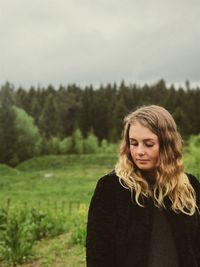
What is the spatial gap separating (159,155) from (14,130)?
59901 mm

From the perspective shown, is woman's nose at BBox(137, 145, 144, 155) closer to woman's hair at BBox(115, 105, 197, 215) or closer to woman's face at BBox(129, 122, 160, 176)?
woman's face at BBox(129, 122, 160, 176)

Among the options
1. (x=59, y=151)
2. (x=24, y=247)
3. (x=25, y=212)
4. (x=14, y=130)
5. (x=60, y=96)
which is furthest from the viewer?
(x=60, y=96)

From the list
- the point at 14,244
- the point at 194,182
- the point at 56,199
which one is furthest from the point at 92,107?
the point at 194,182

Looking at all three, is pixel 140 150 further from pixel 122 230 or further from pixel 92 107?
pixel 92 107

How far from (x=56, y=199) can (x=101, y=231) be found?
95.0 ft

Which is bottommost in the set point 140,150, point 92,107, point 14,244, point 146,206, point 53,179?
point 53,179

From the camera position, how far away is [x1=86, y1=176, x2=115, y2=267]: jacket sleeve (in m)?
2.77

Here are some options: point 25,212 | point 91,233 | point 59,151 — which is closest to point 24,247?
point 25,212

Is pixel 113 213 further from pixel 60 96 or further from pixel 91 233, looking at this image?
pixel 60 96

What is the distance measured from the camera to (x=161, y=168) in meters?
2.89

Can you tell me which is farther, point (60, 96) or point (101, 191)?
point (60, 96)

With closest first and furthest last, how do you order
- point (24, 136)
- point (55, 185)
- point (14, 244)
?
point (14, 244) → point (55, 185) → point (24, 136)

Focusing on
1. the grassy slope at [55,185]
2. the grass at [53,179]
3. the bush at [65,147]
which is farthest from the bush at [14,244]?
the bush at [65,147]

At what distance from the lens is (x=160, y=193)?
2848mm
